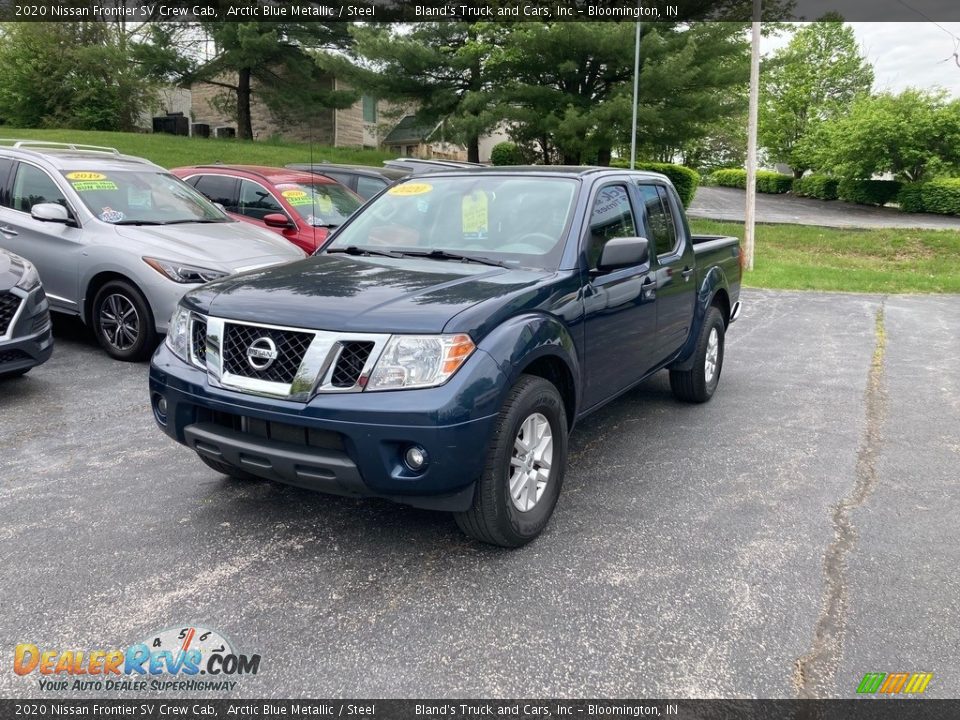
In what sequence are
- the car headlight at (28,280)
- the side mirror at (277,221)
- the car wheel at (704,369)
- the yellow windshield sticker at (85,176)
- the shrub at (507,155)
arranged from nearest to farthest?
the car headlight at (28,280), the car wheel at (704,369), the yellow windshield sticker at (85,176), the side mirror at (277,221), the shrub at (507,155)

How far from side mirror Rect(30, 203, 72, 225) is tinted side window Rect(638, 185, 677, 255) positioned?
4.93m

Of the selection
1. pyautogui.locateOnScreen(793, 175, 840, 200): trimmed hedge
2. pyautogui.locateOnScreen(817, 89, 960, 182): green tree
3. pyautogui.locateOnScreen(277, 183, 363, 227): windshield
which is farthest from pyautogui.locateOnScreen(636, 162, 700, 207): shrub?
pyautogui.locateOnScreen(277, 183, 363, 227): windshield

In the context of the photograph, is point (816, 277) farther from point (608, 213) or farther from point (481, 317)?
point (481, 317)

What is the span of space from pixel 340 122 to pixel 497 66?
59.7 ft

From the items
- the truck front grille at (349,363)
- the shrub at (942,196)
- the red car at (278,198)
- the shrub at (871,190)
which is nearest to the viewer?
the truck front grille at (349,363)

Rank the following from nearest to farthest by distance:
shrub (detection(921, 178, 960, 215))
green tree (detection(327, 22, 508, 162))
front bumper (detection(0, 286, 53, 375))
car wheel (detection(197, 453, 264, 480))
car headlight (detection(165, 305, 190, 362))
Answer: car headlight (detection(165, 305, 190, 362)) → car wheel (detection(197, 453, 264, 480)) → front bumper (detection(0, 286, 53, 375)) → green tree (detection(327, 22, 508, 162)) → shrub (detection(921, 178, 960, 215))

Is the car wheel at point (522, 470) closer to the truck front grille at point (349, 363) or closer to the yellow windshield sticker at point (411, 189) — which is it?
the truck front grille at point (349, 363)

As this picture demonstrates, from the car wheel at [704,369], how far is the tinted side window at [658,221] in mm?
842

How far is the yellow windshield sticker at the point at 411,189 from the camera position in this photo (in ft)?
15.9

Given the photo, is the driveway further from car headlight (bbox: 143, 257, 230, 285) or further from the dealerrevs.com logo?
the dealerrevs.com logo

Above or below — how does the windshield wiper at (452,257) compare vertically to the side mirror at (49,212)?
below

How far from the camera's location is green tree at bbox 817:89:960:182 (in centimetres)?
2875

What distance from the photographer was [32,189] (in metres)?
7.54

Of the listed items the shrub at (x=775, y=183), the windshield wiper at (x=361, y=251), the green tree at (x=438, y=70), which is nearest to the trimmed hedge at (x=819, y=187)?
the shrub at (x=775, y=183)
